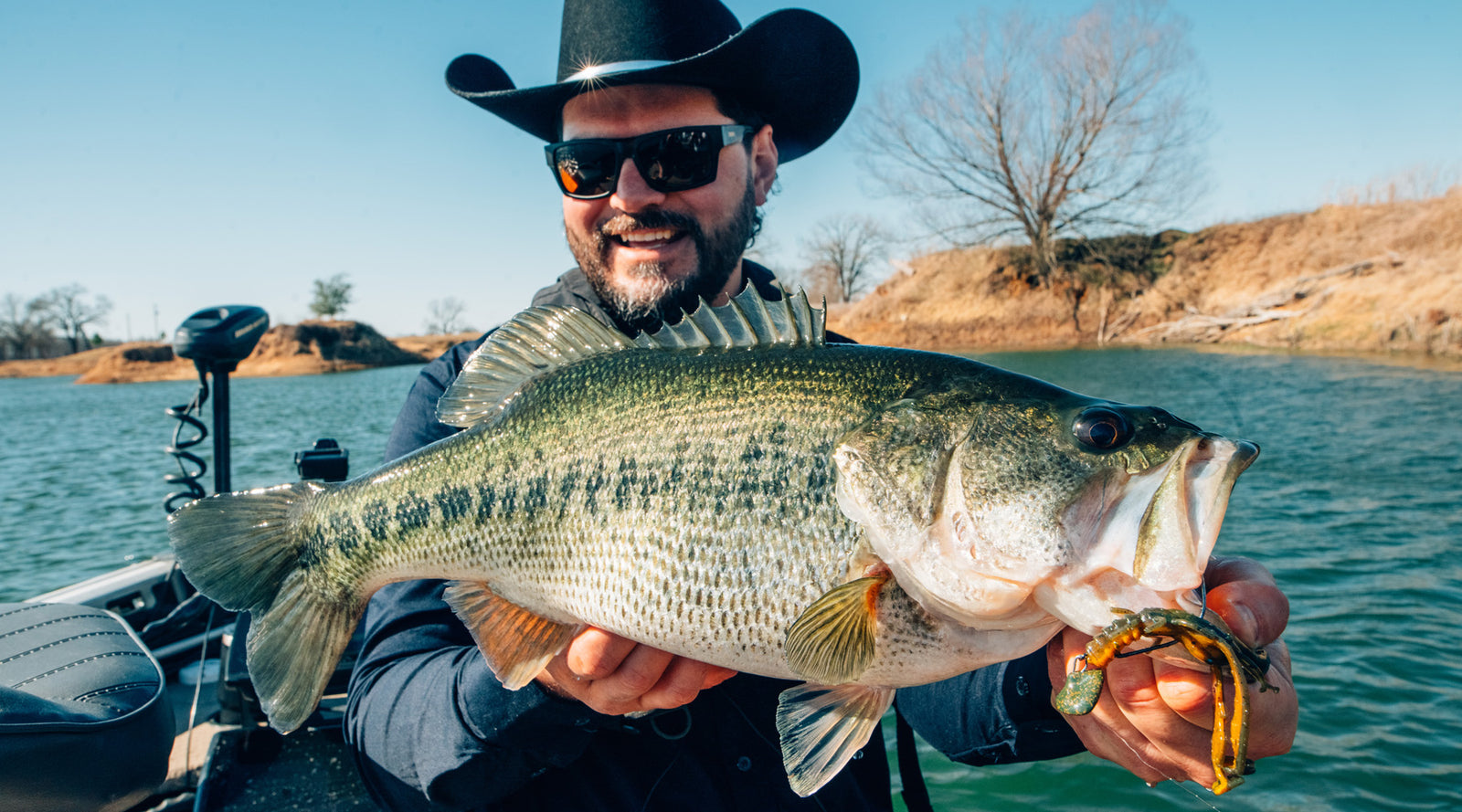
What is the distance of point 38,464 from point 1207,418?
2375 cm

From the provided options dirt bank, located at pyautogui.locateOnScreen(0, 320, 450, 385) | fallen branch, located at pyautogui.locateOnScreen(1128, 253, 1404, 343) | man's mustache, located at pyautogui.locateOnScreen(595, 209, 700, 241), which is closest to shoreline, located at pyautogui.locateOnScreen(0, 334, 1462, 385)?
dirt bank, located at pyautogui.locateOnScreen(0, 320, 450, 385)

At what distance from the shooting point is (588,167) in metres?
2.54

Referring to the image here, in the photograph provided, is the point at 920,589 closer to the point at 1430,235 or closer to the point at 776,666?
the point at 776,666

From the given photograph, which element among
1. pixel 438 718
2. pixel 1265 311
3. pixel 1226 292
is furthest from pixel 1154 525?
pixel 1226 292

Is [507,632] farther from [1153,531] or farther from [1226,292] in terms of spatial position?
[1226,292]

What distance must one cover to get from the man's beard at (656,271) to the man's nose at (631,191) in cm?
3

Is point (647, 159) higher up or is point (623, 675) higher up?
point (647, 159)

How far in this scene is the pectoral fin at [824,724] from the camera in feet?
5.16

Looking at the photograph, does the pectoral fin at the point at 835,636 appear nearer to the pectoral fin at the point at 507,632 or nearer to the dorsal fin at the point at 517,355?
the pectoral fin at the point at 507,632

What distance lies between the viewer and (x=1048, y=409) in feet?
4.76

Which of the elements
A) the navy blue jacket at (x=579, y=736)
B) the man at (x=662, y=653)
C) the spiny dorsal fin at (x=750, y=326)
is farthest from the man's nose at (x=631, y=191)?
the navy blue jacket at (x=579, y=736)

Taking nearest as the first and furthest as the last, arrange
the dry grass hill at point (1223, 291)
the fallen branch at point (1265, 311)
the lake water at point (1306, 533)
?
the lake water at point (1306, 533) < the dry grass hill at point (1223, 291) < the fallen branch at point (1265, 311)

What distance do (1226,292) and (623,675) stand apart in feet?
102

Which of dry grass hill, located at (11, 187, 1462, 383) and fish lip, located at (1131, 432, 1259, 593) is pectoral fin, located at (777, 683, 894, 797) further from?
dry grass hill, located at (11, 187, 1462, 383)
